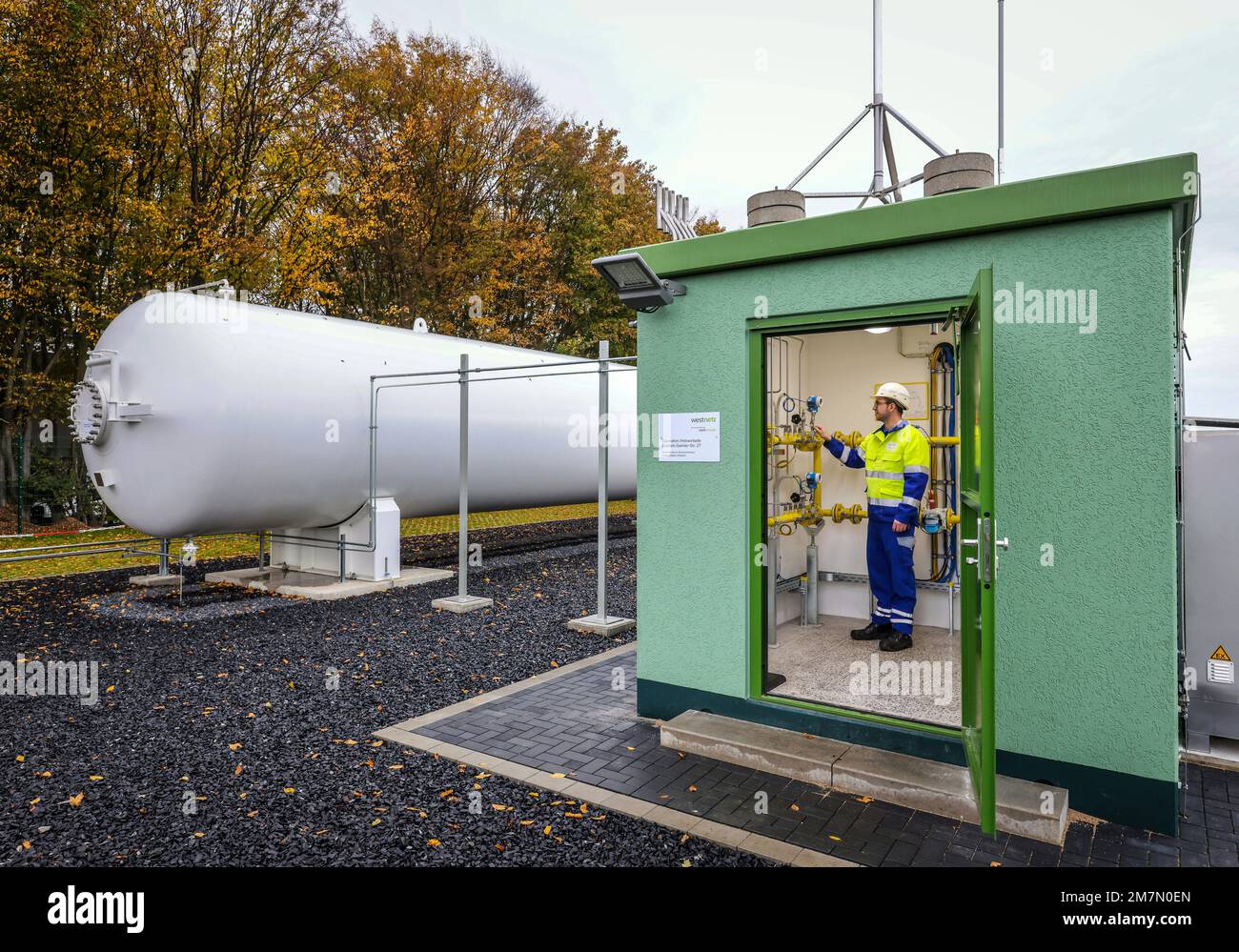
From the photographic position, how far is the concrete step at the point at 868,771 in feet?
11.6

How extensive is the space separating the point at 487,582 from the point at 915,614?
5657 millimetres

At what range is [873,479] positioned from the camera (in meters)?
6.00

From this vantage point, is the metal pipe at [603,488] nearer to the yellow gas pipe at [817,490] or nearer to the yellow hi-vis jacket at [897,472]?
the yellow gas pipe at [817,490]

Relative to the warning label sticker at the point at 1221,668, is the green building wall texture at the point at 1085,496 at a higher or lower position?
higher

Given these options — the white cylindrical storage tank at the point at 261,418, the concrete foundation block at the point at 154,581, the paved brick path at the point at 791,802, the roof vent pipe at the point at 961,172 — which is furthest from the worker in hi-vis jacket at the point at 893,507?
the concrete foundation block at the point at 154,581

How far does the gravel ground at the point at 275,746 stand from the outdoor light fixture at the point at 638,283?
9.59 feet

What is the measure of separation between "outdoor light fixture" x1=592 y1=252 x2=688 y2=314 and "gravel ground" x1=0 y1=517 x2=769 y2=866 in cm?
292

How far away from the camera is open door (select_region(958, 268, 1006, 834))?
309 cm

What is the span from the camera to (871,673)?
563cm

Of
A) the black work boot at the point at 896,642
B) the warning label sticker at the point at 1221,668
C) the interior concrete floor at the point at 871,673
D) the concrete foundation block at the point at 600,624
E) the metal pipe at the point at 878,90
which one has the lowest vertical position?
the concrete foundation block at the point at 600,624

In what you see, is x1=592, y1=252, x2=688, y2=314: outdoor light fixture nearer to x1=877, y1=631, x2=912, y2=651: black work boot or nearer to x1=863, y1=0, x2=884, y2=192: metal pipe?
x1=863, y1=0, x2=884, y2=192: metal pipe

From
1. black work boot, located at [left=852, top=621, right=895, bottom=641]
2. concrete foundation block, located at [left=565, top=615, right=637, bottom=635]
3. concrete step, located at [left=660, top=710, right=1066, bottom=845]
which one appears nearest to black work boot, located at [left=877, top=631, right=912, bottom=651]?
black work boot, located at [left=852, top=621, right=895, bottom=641]

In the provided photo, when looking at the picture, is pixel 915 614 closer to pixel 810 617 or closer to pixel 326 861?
pixel 810 617

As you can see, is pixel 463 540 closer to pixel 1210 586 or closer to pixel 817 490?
pixel 817 490
